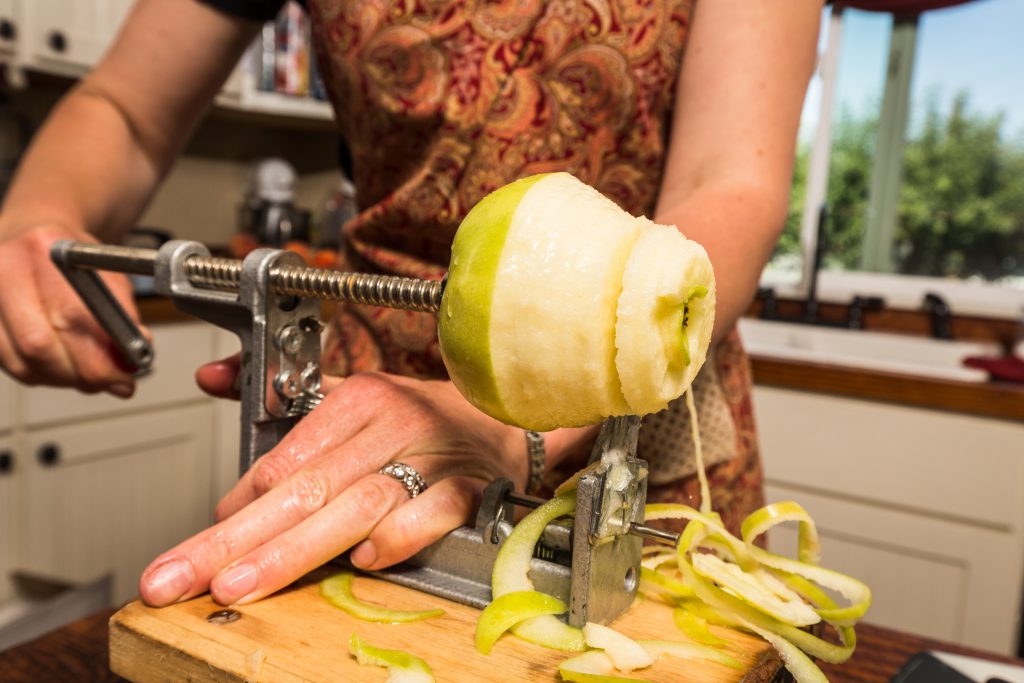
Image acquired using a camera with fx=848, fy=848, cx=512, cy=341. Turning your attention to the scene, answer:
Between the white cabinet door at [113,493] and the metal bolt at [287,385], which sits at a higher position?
the metal bolt at [287,385]

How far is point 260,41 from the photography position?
3.11 metres

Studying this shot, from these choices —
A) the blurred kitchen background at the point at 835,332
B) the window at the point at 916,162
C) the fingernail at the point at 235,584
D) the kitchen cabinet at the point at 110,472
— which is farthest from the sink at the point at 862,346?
the fingernail at the point at 235,584

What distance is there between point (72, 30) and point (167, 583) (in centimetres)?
253

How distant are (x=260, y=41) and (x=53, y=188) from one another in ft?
7.33

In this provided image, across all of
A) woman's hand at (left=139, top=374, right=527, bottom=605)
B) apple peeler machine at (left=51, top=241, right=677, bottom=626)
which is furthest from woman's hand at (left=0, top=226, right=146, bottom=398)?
Result: woman's hand at (left=139, top=374, right=527, bottom=605)

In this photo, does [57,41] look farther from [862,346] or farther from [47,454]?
[862,346]

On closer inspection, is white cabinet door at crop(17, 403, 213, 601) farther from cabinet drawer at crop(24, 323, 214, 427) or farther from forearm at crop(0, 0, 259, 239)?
forearm at crop(0, 0, 259, 239)

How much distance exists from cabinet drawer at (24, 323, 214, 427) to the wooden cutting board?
189 cm

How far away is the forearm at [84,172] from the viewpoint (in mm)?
1086

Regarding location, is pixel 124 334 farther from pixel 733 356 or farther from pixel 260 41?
pixel 260 41

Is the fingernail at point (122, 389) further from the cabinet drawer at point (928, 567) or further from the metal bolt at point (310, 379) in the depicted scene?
the cabinet drawer at point (928, 567)

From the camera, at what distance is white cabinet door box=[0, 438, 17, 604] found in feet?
7.18

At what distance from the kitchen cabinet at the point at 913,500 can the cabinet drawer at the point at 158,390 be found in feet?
5.46

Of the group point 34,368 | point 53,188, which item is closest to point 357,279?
point 34,368
